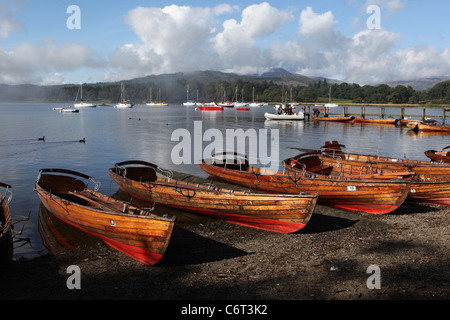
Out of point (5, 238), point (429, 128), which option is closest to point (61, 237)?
point (5, 238)

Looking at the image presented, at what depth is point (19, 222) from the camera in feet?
52.4

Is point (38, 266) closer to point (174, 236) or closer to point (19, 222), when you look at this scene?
point (174, 236)

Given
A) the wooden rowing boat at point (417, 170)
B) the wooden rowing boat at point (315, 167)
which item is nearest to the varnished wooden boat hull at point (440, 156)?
the wooden rowing boat at point (417, 170)

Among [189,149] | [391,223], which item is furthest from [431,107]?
[391,223]

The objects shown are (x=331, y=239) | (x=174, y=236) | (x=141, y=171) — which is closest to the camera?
(x=331, y=239)

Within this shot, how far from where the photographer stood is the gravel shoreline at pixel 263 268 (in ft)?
28.9

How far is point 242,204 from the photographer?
13.8 metres

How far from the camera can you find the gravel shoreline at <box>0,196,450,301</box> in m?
8.80

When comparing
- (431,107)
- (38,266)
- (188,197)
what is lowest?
(38,266)

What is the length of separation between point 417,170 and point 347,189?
823cm

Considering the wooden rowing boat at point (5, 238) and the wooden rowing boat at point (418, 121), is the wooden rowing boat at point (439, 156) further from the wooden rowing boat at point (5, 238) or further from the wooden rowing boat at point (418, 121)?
the wooden rowing boat at point (418, 121)

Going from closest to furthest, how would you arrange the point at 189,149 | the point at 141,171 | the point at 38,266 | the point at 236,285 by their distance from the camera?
the point at 236,285
the point at 38,266
the point at 141,171
the point at 189,149

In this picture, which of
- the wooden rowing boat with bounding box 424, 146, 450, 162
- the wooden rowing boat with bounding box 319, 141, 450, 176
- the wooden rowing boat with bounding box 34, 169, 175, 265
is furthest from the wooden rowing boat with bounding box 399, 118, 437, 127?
the wooden rowing boat with bounding box 34, 169, 175, 265
